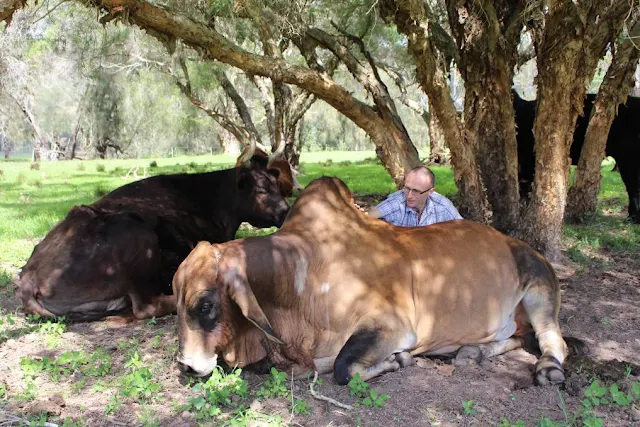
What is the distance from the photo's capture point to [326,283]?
16.0ft

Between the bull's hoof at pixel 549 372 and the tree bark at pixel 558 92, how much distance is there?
3.37m

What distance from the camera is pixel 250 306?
443 centimetres

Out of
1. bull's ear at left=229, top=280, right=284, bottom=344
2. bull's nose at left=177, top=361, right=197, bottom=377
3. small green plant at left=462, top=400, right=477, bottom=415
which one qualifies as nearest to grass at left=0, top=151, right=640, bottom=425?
small green plant at left=462, top=400, right=477, bottom=415

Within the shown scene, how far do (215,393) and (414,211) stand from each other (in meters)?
2.84

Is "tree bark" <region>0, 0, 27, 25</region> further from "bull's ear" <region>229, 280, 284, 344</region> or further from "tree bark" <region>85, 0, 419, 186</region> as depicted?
"bull's ear" <region>229, 280, 284, 344</region>

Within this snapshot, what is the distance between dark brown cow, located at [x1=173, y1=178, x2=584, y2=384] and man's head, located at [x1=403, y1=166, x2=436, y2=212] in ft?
1.61

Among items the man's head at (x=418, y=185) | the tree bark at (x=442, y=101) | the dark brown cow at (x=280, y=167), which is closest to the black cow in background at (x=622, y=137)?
the tree bark at (x=442, y=101)

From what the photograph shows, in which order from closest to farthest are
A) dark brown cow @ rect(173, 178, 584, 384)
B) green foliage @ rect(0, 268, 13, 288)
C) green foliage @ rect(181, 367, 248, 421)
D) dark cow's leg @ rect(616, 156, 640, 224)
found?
green foliage @ rect(181, 367, 248, 421), dark brown cow @ rect(173, 178, 584, 384), green foliage @ rect(0, 268, 13, 288), dark cow's leg @ rect(616, 156, 640, 224)

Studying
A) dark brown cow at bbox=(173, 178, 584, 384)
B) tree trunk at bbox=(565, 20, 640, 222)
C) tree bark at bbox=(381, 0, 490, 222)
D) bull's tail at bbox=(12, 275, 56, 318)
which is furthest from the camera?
tree trunk at bbox=(565, 20, 640, 222)

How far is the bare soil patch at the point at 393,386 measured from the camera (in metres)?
4.11

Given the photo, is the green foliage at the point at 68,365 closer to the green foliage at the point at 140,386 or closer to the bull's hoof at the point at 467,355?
the green foliage at the point at 140,386

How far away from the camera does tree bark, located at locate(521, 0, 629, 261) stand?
7082 millimetres

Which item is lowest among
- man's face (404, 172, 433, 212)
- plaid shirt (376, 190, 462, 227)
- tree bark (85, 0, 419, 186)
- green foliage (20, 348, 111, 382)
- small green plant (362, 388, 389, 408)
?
small green plant (362, 388, 389, 408)

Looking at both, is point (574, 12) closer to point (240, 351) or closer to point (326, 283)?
point (326, 283)
